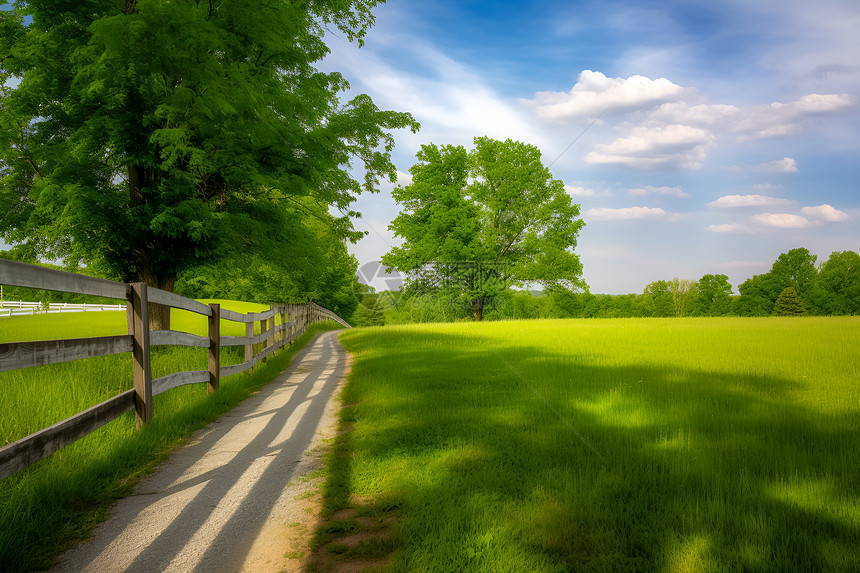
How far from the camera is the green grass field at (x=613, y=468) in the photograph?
2.75 meters

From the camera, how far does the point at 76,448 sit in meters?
4.14

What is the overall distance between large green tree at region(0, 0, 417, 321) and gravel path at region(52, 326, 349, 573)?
6.17m

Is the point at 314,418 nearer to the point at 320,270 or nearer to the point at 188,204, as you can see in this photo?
the point at 188,204

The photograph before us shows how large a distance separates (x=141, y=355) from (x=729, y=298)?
9508 centimetres

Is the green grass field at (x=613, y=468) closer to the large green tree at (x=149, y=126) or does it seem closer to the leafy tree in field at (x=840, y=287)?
the large green tree at (x=149, y=126)

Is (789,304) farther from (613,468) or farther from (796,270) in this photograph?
(613,468)

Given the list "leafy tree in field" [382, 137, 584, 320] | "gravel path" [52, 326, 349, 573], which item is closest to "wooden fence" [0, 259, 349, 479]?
"gravel path" [52, 326, 349, 573]

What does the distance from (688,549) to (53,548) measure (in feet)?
13.6

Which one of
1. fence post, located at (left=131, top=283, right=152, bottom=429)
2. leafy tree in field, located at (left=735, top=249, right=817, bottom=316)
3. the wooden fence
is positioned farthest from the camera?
leafy tree in field, located at (left=735, top=249, right=817, bottom=316)

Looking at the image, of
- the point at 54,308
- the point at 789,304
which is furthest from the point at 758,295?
the point at 54,308

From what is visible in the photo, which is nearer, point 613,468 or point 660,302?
point 613,468

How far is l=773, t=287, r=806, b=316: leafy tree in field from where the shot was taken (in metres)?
64.2

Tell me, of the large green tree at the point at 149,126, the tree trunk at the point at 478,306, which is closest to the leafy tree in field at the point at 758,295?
the tree trunk at the point at 478,306

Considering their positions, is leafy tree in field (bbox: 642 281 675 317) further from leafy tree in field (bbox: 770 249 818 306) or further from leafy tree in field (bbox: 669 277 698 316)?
leafy tree in field (bbox: 770 249 818 306)
